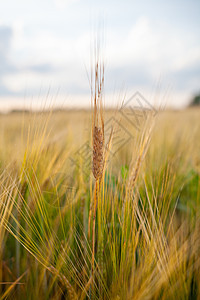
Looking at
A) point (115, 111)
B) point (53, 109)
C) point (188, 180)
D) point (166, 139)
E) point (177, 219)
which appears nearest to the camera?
point (115, 111)

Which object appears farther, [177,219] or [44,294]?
[177,219]

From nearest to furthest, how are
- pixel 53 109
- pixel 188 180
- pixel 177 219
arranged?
pixel 53 109
pixel 177 219
pixel 188 180

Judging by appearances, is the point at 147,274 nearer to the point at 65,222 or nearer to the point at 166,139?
the point at 65,222

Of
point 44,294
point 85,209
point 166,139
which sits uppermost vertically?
point 166,139

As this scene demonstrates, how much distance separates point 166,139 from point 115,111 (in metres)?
1.41

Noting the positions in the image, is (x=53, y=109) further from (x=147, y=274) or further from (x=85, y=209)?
(x=147, y=274)

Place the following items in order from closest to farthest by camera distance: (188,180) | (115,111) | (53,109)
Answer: (115,111) < (53,109) < (188,180)

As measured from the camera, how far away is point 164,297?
0.61 meters

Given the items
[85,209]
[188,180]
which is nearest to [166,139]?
[188,180]

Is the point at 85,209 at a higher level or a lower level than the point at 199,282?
higher

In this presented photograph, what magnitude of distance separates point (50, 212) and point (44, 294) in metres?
0.23

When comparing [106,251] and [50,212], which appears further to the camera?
[50,212]

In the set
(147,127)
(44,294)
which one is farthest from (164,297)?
(147,127)

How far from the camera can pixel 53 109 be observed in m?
0.74
